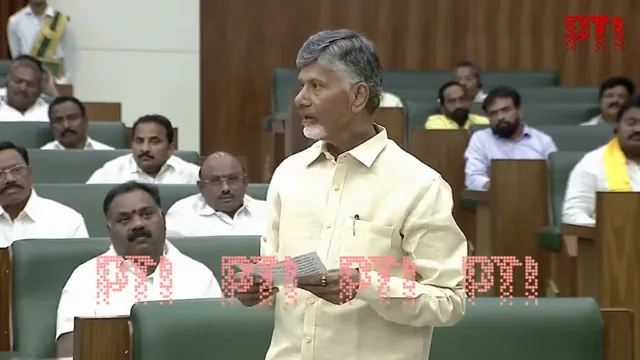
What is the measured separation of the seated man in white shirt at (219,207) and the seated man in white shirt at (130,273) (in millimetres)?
613

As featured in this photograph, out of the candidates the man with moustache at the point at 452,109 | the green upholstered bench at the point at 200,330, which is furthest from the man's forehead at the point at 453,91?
the green upholstered bench at the point at 200,330

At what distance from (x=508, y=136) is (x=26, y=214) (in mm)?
1800

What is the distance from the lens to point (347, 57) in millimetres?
1104

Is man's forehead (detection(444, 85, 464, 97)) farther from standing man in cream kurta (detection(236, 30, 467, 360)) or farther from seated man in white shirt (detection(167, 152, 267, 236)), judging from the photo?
standing man in cream kurta (detection(236, 30, 467, 360))

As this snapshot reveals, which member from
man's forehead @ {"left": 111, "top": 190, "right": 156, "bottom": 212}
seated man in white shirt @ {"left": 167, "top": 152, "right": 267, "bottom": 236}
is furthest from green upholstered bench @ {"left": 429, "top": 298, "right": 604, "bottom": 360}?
seated man in white shirt @ {"left": 167, "top": 152, "right": 267, "bottom": 236}

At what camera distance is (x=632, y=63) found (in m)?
5.69

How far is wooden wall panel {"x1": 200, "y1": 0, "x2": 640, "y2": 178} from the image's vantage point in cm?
550

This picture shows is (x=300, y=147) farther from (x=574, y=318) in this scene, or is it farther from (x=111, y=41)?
(x=111, y=41)

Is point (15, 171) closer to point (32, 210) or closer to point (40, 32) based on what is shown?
point (32, 210)

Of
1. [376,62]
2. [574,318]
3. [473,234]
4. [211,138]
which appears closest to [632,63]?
[211,138]

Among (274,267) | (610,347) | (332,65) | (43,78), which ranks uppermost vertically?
(43,78)

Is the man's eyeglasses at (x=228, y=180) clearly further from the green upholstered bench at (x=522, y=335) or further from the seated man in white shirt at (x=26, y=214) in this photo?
the green upholstered bench at (x=522, y=335)

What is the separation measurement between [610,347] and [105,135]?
→ 276 centimetres

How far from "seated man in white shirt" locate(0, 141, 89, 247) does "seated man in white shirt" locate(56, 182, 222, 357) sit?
1.62ft
